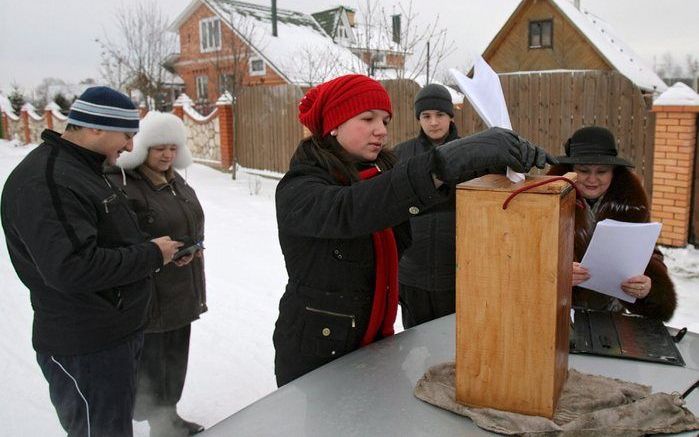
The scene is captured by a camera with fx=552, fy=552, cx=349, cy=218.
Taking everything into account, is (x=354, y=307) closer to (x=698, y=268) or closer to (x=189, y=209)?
(x=189, y=209)

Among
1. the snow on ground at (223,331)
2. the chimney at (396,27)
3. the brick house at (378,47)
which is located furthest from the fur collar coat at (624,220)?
the chimney at (396,27)

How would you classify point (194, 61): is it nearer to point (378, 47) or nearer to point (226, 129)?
point (226, 129)

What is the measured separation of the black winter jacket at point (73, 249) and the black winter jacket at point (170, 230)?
0.58m

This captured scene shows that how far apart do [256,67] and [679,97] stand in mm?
20546

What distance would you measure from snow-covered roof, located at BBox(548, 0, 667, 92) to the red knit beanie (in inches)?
834

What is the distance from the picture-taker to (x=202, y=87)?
2822 centimetres

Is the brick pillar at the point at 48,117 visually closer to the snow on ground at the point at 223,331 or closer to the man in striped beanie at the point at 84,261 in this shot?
the snow on ground at the point at 223,331

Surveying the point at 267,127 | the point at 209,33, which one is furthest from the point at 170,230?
the point at 209,33

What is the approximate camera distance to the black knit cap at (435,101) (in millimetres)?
3354

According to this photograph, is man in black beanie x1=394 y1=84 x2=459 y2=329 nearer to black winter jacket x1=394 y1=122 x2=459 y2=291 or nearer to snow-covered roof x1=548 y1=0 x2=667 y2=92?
black winter jacket x1=394 y1=122 x2=459 y2=291

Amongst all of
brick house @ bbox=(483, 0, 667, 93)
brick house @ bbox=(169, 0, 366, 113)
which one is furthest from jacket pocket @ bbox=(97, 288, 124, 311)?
brick house @ bbox=(483, 0, 667, 93)

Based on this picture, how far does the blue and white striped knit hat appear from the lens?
2.11m

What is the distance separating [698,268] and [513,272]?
5264mm

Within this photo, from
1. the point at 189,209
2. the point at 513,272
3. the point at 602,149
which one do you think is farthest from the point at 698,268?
the point at 513,272
